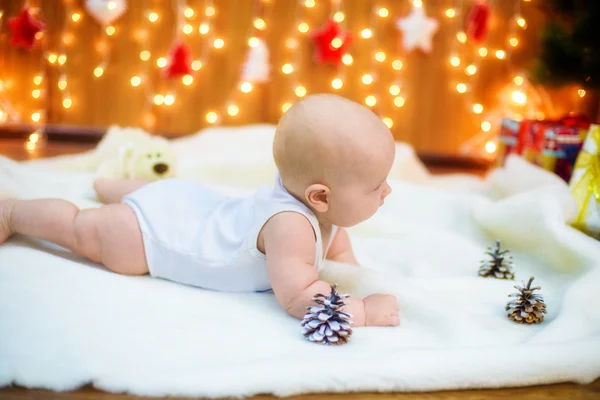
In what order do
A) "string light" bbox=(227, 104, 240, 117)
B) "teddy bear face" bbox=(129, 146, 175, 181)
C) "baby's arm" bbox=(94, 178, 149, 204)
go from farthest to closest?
1. "string light" bbox=(227, 104, 240, 117)
2. "teddy bear face" bbox=(129, 146, 175, 181)
3. "baby's arm" bbox=(94, 178, 149, 204)

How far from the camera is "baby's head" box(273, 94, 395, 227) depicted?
35.3 inches

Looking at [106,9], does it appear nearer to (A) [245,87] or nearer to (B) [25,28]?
(B) [25,28]

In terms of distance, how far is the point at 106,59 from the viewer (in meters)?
2.60

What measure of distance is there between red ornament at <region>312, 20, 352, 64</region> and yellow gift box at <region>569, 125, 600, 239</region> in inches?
53.3

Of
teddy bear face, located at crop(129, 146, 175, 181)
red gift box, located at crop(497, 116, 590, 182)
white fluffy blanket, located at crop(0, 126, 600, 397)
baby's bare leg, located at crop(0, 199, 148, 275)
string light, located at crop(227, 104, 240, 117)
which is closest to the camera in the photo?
white fluffy blanket, located at crop(0, 126, 600, 397)

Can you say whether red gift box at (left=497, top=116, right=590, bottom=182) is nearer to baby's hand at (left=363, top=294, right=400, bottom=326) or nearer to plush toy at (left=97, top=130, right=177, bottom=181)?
baby's hand at (left=363, top=294, right=400, bottom=326)

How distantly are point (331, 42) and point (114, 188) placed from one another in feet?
4.92

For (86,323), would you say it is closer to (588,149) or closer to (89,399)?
(89,399)

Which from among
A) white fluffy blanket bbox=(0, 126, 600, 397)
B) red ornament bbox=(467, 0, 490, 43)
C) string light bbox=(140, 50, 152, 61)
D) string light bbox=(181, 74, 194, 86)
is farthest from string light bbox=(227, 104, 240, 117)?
white fluffy blanket bbox=(0, 126, 600, 397)

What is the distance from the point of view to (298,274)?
92cm

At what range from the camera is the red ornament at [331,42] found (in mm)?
2471

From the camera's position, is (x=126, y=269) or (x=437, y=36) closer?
(x=126, y=269)

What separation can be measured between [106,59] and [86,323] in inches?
79.4

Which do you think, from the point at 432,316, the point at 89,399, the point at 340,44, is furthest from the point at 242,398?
the point at 340,44
